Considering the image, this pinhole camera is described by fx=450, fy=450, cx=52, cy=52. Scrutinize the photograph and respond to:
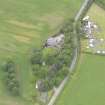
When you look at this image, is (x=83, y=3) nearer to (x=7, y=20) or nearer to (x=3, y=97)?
(x=7, y=20)

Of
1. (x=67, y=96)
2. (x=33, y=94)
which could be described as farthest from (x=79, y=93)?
(x=33, y=94)

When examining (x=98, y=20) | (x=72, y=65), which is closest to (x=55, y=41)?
(x=72, y=65)

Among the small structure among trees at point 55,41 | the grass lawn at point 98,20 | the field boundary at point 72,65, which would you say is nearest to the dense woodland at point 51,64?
the field boundary at point 72,65

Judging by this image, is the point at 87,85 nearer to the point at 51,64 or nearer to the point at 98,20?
the point at 51,64

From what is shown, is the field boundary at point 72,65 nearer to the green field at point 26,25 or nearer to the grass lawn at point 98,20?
the green field at point 26,25

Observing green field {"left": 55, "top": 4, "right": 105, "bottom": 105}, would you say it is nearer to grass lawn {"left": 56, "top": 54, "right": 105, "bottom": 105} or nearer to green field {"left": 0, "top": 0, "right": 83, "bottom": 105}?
grass lawn {"left": 56, "top": 54, "right": 105, "bottom": 105}

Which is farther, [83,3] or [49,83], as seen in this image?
[83,3]
